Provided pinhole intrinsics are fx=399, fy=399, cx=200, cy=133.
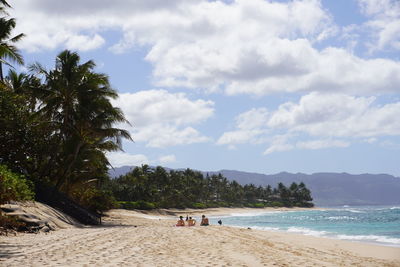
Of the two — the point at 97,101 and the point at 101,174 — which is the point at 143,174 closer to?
the point at 101,174

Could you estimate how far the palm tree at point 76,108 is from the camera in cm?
2481

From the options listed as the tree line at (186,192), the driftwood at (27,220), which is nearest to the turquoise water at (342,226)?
the tree line at (186,192)

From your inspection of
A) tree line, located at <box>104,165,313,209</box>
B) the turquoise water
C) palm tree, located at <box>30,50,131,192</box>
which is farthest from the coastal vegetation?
tree line, located at <box>104,165,313,209</box>

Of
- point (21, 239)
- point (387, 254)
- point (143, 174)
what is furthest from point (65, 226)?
point (143, 174)

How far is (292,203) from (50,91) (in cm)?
13194

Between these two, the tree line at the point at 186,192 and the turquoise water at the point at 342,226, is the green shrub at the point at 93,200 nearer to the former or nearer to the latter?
the turquoise water at the point at 342,226

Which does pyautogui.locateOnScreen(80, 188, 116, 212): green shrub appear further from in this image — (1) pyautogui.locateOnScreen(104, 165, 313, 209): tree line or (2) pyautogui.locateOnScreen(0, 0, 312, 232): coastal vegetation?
(1) pyautogui.locateOnScreen(104, 165, 313, 209): tree line

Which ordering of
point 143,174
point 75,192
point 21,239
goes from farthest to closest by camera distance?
point 143,174 < point 75,192 < point 21,239

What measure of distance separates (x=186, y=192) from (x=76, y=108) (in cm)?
6973

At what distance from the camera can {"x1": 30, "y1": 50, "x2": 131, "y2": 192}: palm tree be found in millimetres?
24812

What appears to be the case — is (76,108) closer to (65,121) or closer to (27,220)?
(65,121)

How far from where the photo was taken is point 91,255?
988 cm

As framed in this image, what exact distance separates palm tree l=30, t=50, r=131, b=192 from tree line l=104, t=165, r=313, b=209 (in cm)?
3664

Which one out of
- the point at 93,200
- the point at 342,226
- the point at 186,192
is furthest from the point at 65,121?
the point at 186,192
